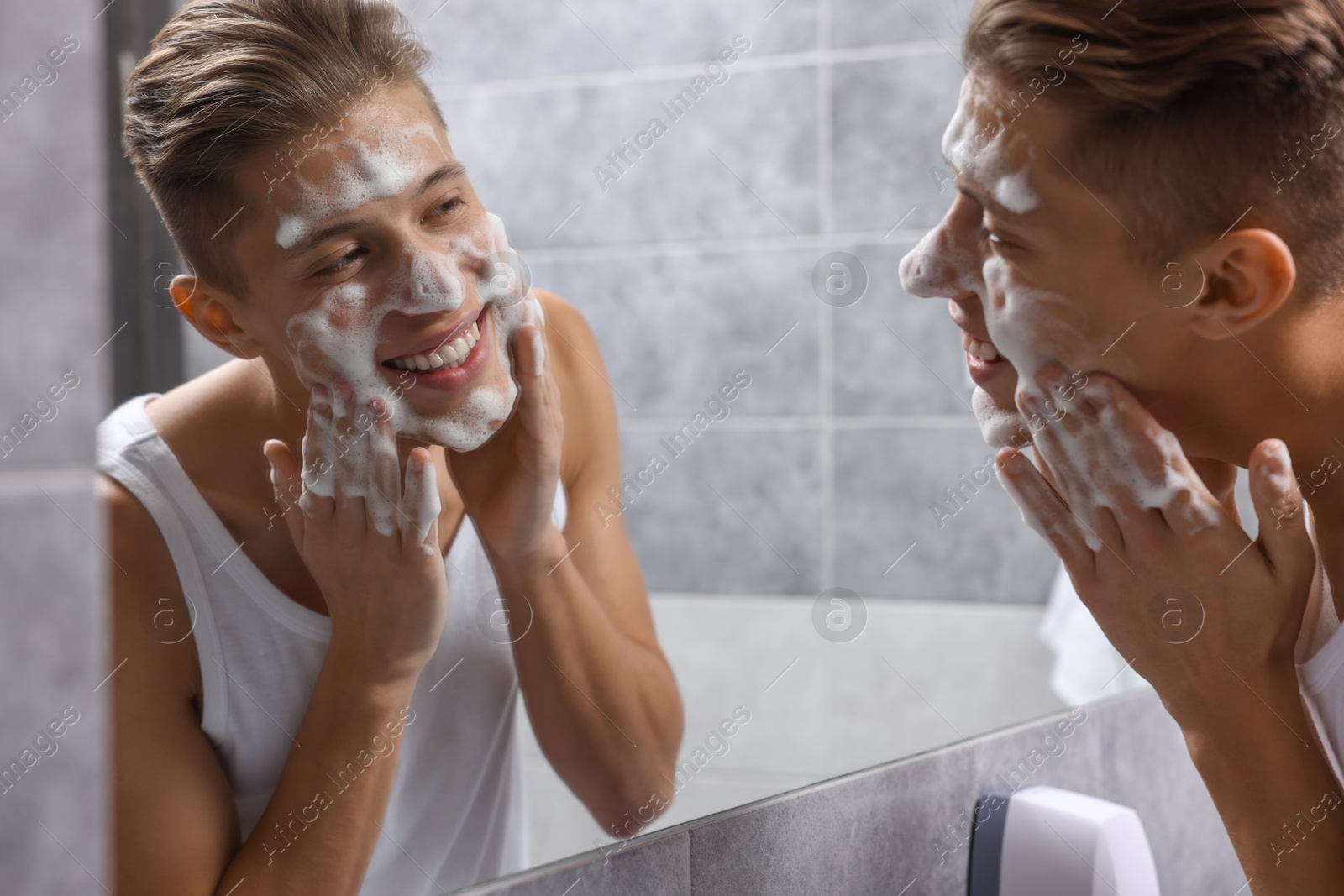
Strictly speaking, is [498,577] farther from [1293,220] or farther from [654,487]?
[1293,220]

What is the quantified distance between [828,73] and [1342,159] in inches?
17.6

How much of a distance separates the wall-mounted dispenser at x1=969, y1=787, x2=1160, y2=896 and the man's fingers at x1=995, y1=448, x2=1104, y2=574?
209mm

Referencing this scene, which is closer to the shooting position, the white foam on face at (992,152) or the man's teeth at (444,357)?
the man's teeth at (444,357)

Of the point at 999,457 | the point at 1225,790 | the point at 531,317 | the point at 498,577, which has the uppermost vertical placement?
the point at 531,317

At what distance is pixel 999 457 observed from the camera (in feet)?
2.71

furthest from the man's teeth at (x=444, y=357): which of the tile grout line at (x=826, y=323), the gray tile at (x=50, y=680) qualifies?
the tile grout line at (x=826, y=323)

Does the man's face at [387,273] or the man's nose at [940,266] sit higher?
the man's face at [387,273]

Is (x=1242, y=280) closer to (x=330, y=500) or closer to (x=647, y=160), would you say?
(x=647, y=160)

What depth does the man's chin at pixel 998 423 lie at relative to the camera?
0.81m

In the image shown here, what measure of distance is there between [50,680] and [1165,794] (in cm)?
111

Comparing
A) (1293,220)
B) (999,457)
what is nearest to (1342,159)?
(1293,220)

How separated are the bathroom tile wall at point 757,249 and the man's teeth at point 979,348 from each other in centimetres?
6

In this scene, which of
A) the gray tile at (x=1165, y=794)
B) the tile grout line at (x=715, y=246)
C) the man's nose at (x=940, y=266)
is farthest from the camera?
the gray tile at (x=1165, y=794)

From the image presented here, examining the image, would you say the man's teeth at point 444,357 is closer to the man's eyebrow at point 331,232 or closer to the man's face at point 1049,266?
the man's eyebrow at point 331,232
